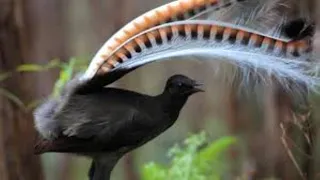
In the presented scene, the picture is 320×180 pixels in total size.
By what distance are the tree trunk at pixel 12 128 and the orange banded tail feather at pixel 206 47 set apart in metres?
0.63

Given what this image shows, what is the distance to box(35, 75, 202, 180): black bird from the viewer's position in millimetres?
774

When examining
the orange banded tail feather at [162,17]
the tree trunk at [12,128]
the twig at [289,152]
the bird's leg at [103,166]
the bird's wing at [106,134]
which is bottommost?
the twig at [289,152]

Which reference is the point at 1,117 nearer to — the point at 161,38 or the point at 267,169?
the point at 267,169

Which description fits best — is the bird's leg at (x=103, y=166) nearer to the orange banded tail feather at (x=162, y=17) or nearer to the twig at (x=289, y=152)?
the orange banded tail feather at (x=162, y=17)

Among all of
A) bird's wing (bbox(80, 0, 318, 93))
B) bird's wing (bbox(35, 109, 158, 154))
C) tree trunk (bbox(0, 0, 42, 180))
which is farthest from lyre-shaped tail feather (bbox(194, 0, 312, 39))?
tree trunk (bbox(0, 0, 42, 180))

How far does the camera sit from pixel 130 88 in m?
1.43

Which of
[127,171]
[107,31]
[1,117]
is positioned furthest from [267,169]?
[1,117]

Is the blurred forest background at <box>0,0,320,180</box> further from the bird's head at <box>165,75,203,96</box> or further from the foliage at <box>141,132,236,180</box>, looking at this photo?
the bird's head at <box>165,75,203,96</box>

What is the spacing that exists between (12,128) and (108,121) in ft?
2.12

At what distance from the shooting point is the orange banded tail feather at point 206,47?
771mm

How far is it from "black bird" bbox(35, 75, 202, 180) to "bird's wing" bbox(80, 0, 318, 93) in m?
0.03

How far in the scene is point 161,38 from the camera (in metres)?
0.77

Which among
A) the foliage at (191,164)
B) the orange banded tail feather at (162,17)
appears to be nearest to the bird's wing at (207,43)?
the orange banded tail feather at (162,17)

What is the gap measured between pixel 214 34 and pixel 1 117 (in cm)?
70
